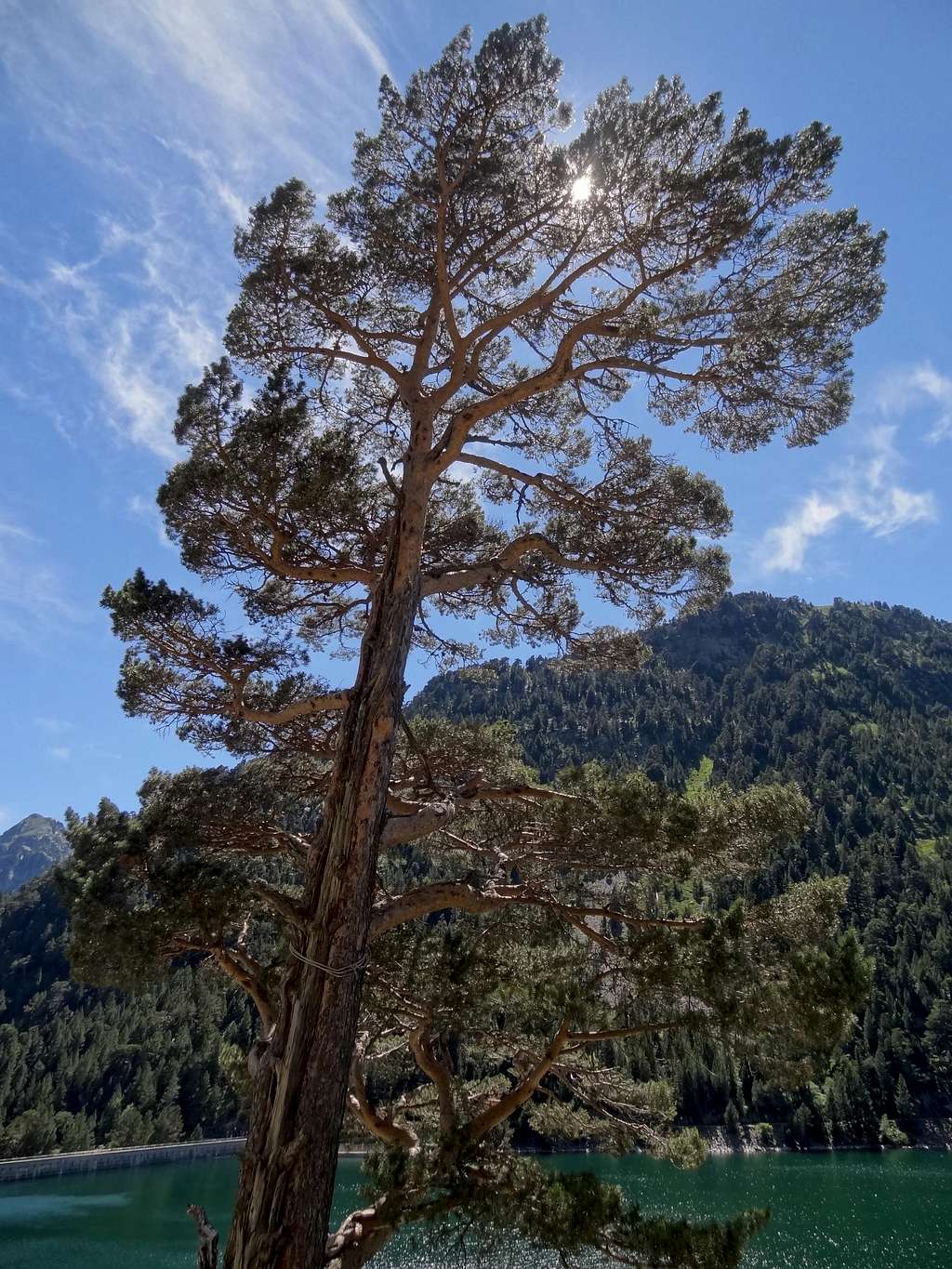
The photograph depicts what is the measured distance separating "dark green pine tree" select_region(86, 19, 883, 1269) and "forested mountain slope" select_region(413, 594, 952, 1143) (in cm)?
3177

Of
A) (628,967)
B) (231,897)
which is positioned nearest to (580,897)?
(628,967)

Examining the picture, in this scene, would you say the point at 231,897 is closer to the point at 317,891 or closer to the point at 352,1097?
the point at 317,891

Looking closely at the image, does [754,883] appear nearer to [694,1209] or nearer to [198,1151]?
[198,1151]

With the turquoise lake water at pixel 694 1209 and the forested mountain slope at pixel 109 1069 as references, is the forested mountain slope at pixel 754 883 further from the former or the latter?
the turquoise lake water at pixel 694 1209

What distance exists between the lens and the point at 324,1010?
4.07 m

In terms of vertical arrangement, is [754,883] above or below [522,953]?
above

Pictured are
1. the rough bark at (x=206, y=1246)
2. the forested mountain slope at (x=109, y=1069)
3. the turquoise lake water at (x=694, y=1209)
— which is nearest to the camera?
the rough bark at (x=206, y=1246)

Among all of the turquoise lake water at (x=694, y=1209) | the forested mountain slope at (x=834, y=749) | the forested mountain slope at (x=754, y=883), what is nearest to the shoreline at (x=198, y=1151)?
the forested mountain slope at (x=754, y=883)

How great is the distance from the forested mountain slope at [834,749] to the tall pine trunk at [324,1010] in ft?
111

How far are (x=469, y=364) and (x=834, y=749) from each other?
12279 cm

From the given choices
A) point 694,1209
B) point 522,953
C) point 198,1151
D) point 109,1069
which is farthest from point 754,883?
point 522,953

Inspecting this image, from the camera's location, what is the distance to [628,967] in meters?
5.51

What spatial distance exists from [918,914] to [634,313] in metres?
85.2

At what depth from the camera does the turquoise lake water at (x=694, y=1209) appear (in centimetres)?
2175
